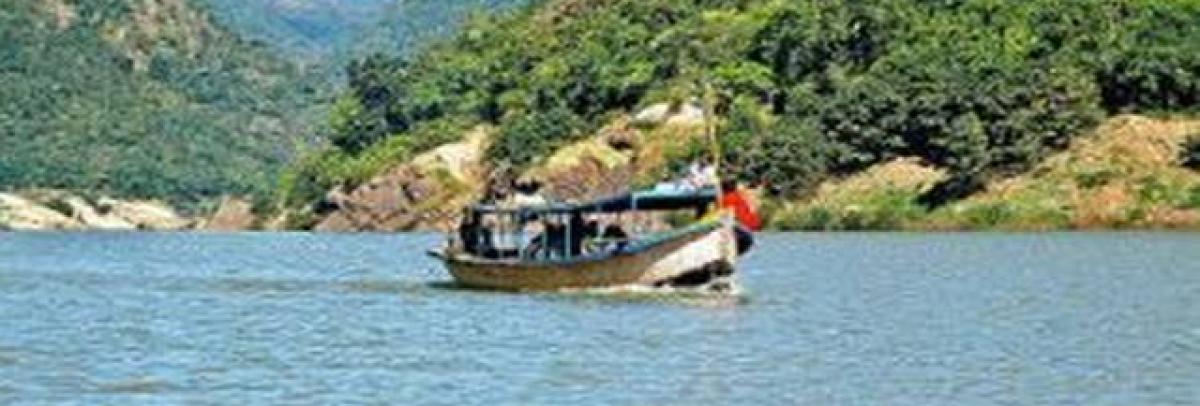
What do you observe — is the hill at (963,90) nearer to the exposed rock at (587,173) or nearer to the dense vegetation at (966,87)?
the dense vegetation at (966,87)

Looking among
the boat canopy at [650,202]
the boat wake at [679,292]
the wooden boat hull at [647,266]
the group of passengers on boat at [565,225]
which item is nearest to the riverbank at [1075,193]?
the group of passengers on boat at [565,225]

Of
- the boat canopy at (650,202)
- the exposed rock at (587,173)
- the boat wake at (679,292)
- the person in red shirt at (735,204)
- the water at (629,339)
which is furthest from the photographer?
the exposed rock at (587,173)

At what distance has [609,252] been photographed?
261ft

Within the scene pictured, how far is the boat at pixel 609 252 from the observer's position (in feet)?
255

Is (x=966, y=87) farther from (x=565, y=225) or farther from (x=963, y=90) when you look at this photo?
(x=565, y=225)

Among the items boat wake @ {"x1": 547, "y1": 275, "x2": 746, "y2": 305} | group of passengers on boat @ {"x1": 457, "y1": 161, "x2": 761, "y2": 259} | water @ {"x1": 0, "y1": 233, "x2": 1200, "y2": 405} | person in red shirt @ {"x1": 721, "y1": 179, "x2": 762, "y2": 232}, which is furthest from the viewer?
group of passengers on boat @ {"x1": 457, "y1": 161, "x2": 761, "y2": 259}

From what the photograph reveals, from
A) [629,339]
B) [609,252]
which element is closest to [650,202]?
[609,252]

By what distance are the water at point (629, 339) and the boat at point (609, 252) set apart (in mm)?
988

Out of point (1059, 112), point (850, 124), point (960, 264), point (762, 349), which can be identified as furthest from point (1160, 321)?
point (850, 124)

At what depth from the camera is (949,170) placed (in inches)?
6604

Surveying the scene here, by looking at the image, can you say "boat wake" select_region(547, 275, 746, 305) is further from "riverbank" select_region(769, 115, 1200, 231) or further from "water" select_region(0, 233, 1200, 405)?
"riverbank" select_region(769, 115, 1200, 231)

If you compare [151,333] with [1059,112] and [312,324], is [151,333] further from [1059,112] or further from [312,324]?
[1059,112]

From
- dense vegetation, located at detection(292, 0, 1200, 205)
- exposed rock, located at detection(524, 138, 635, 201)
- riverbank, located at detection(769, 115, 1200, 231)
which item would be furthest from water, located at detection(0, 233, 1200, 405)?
exposed rock, located at detection(524, 138, 635, 201)

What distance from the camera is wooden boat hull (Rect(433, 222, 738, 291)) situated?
255ft
